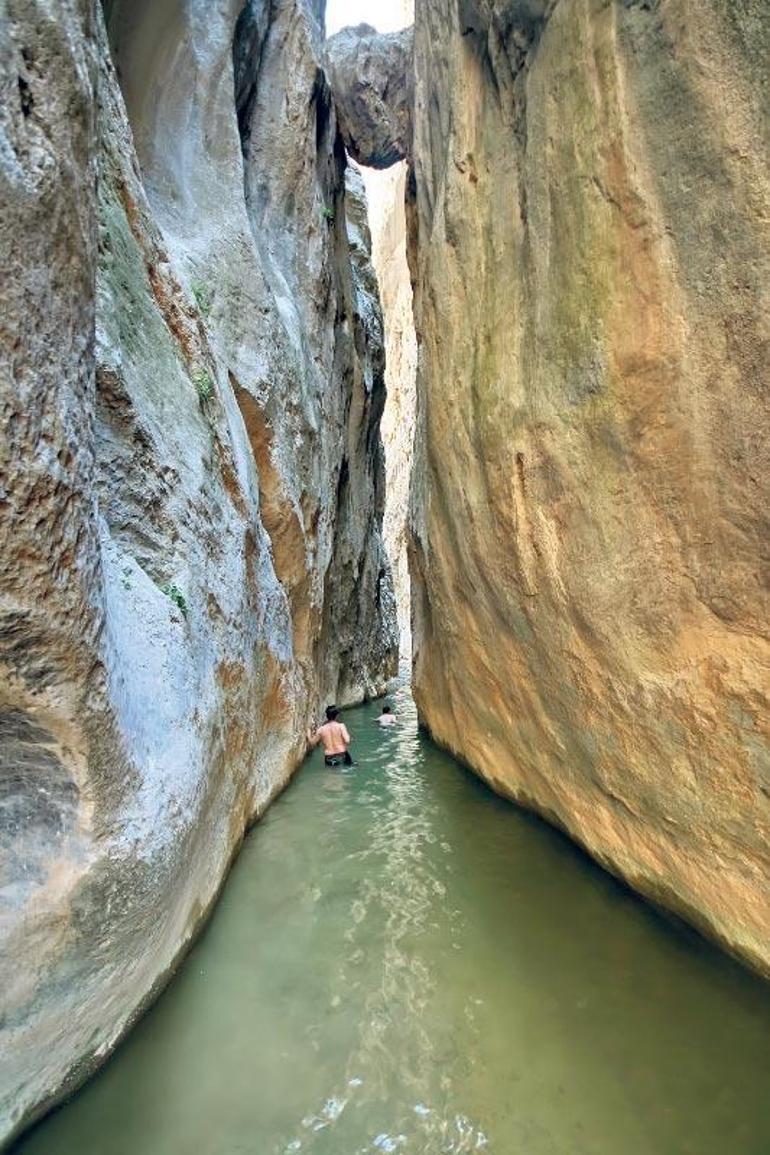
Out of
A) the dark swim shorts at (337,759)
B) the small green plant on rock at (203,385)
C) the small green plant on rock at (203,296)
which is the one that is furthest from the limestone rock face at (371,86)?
the dark swim shorts at (337,759)

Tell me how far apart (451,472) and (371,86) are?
15272 millimetres

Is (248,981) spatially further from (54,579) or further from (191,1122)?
(54,579)

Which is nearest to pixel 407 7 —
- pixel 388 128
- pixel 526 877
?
pixel 388 128

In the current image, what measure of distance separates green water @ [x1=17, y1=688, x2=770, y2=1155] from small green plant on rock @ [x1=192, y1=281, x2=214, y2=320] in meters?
5.86

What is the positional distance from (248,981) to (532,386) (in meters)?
4.33

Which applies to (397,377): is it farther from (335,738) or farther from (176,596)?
(176,596)

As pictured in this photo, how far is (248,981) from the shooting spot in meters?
3.91

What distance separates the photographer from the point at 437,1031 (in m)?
3.48

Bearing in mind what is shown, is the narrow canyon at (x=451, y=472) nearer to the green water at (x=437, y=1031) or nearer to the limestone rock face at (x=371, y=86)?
the green water at (x=437, y=1031)

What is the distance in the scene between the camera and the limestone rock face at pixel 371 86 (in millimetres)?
16750

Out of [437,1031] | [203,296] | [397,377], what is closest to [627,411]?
[437,1031]

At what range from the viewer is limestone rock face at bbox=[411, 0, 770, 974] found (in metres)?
3.34

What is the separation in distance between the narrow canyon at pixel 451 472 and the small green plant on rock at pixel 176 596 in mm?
35

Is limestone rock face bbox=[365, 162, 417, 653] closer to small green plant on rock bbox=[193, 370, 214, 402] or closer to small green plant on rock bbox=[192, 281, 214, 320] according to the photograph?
small green plant on rock bbox=[192, 281, 214, 320]
